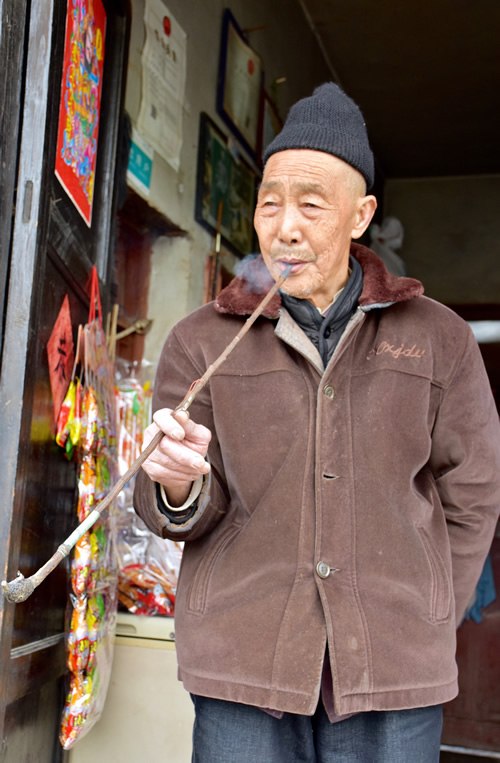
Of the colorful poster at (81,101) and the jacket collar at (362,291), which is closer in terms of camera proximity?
the jacket collar at (362,291)

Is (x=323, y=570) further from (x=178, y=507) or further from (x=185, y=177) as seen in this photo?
(x=185, y=177)

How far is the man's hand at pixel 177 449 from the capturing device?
3.84 feet

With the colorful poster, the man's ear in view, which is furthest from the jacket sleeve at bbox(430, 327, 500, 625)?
the colorful poster

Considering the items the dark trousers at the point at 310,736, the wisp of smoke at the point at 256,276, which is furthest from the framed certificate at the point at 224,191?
the dark trousers at the point at 310,736

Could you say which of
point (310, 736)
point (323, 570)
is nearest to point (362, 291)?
point (323, 570)

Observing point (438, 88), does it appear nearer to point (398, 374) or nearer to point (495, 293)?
point (495, 293)

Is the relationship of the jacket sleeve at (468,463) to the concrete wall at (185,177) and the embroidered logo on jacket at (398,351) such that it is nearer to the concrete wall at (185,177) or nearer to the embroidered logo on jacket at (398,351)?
the embroidered logo on jacket at (398,351)

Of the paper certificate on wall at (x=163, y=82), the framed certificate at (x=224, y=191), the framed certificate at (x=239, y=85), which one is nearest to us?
the paper certificate on wall at (x=163, y=82)

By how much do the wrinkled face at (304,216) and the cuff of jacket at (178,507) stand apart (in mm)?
386

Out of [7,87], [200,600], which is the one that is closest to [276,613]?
[200,600]

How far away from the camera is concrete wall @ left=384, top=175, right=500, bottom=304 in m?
5.66

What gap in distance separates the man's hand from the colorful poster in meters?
0.74

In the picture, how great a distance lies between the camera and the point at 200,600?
4.67 ft

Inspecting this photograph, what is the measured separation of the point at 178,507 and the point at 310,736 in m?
0.42
